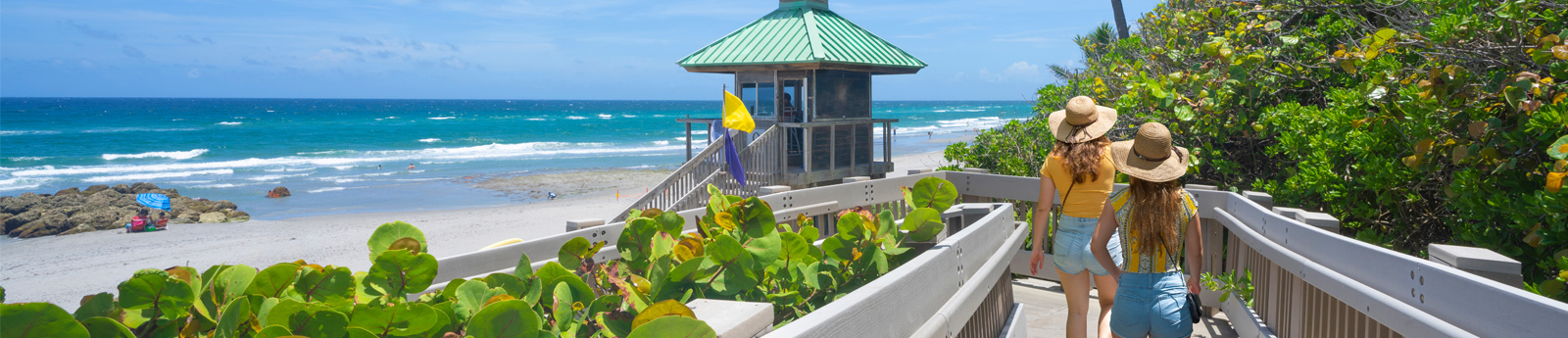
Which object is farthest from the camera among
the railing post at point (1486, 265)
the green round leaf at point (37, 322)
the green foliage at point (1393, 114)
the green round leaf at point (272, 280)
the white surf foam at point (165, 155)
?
the white surf foam at point (165, 155)

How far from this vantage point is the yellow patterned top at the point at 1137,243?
3287mm

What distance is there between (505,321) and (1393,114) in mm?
4042

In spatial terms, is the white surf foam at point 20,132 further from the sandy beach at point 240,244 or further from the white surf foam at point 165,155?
the sandy beach at point 240,244

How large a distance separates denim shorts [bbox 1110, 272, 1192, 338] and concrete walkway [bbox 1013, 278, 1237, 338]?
847 millimetres

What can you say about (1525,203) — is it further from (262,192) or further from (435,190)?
(262,192)

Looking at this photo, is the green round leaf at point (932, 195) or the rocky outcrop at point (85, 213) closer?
the green round leaf at point (932, 195)

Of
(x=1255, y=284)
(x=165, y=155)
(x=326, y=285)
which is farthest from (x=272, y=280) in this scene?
(x=165, y=155)

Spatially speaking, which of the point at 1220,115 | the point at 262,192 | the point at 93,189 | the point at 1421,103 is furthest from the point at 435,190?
the point at 1421,103

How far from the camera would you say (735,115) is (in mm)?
9266

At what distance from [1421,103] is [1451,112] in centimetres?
11

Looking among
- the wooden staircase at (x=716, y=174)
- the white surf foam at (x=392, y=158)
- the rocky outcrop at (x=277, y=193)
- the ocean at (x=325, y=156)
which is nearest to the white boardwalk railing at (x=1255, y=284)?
the wooden staircase at (x=716, y=174)

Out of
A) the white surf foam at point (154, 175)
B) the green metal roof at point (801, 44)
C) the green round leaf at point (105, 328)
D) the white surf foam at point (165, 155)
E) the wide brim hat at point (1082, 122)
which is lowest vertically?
the white surf foam at point (154, 175)

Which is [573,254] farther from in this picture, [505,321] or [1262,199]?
[1262,199]

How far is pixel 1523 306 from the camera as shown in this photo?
1.68 meters
